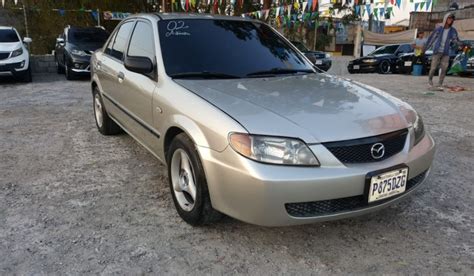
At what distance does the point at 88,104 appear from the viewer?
753 cm

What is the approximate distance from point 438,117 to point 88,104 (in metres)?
6.11

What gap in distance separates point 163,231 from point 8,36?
32.4ft

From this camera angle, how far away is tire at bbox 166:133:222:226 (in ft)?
8.61

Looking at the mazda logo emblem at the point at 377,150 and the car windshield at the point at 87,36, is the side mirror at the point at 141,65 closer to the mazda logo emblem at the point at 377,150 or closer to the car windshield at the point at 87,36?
the mazda logo emblem at the point at 377,150

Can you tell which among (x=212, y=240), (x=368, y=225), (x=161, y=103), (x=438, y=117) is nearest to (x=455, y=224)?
(x=368, y=225)

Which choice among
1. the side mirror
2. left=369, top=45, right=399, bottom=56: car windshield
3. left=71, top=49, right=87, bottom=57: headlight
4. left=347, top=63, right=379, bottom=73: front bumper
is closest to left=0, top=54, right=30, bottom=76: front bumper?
left=71, top=49, right=87, bottom=57: headlight

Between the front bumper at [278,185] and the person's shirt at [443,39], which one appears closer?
the front bumper at [278,185]

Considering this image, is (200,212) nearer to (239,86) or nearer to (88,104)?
(239,86)

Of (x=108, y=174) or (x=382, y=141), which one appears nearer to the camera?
(x=382, y=141)

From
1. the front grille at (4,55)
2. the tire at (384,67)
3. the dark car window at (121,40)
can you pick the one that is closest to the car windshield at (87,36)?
the front grille at (4,55)

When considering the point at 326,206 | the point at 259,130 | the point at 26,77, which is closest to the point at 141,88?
the point at 259,130

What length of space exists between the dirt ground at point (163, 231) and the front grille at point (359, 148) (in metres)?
0.63

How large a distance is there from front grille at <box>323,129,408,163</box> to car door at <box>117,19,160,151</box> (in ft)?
4.84

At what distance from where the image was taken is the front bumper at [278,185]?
2250 millimetres
